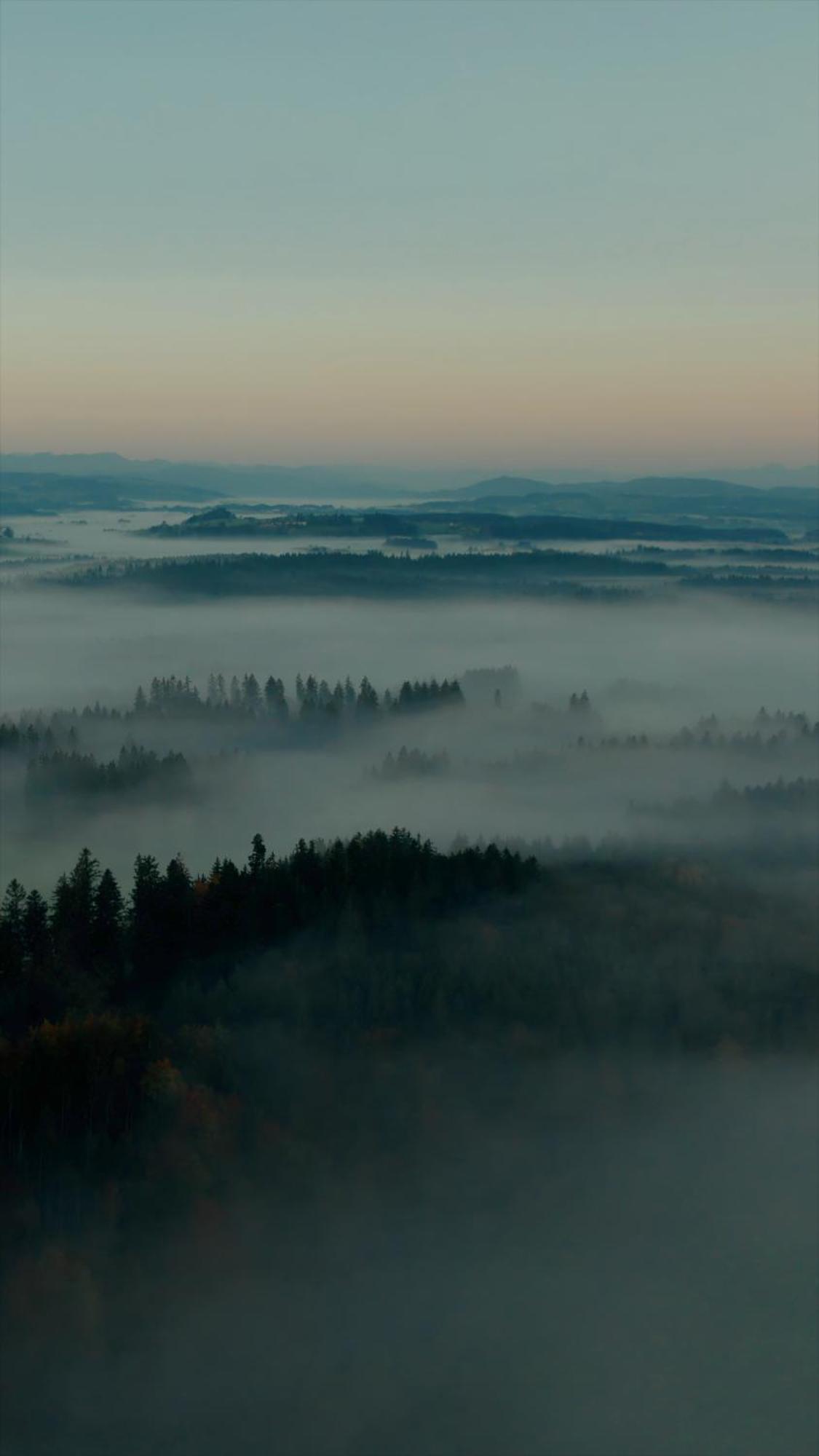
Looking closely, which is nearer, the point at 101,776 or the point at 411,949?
the point at 411,949

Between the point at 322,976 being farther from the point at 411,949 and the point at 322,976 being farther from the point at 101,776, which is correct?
A: the point at 101,776

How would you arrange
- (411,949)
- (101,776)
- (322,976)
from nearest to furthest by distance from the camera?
1. (322,976)
2. (411,949)
3. (101,776)

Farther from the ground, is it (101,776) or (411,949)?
(411,949)

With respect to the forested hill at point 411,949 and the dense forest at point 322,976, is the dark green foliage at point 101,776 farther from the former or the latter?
the forested hill at point 411,949

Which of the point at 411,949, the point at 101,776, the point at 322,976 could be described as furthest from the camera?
the point at 101,776

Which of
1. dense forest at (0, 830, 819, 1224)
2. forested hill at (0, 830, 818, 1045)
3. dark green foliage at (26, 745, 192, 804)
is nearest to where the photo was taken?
dense forest at (0, 830, 819, 1224)

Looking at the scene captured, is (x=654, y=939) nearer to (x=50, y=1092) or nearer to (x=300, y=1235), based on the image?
(x=300, y=1235)

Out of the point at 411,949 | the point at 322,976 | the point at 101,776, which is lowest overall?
the point at 101,776

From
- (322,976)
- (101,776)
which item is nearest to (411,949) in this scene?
(322,976)

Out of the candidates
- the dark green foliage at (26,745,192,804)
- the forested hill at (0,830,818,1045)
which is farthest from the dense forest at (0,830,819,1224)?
the dark green foliage at (26,745,192,804)

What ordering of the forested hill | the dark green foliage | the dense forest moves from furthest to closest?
the dark green foliage < the forested hill < the dense forest

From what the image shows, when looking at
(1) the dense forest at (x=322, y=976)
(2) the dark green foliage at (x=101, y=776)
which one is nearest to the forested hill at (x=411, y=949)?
(1) the dense forest at (x=322, y=976)

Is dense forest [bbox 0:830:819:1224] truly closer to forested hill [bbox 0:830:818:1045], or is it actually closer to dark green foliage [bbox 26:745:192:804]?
forested hill [bbox 0:830:818:1045]
